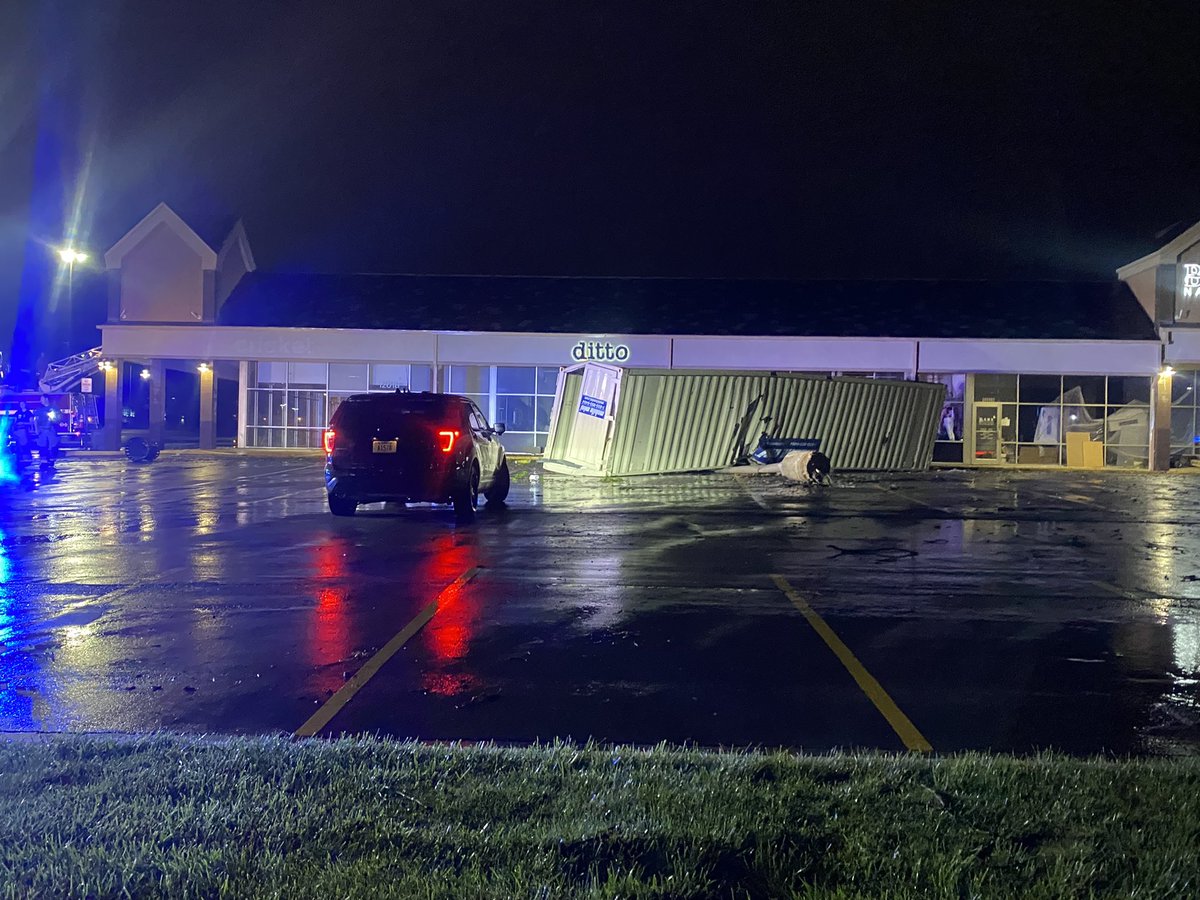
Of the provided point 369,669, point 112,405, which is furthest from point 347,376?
point 369,669

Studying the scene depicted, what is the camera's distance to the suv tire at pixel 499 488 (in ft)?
54.0

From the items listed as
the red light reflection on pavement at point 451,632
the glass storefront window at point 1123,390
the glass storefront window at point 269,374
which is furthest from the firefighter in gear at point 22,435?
the glass storefront window at point 1123,390

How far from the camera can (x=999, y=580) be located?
986cm

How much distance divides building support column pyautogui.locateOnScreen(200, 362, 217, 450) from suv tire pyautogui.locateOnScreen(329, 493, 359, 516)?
25.7 meters

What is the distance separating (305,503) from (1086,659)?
13.6 meters

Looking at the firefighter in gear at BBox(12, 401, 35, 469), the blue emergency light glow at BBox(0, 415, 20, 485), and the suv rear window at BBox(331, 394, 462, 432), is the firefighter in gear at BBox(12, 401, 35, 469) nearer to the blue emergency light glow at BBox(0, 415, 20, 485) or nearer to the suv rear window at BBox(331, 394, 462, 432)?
the blue emergency light glow at BBox(0, 415, 20, 485)

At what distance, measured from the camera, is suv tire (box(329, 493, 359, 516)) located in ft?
46.9

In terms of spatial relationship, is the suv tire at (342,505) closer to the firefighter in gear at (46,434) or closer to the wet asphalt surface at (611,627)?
the wet asphalt surface at (611,627)

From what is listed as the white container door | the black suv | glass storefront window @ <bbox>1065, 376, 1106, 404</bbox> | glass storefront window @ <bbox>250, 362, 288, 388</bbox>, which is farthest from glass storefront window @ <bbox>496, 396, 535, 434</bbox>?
the black suv

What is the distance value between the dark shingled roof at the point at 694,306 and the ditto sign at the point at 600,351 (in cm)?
56

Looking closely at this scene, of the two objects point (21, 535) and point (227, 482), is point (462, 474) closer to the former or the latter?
point (21, 535)

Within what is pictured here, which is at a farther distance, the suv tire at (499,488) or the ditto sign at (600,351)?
the ditto sign at (600,351)

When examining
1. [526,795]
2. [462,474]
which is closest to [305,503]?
[462,474]

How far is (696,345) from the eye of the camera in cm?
3600
